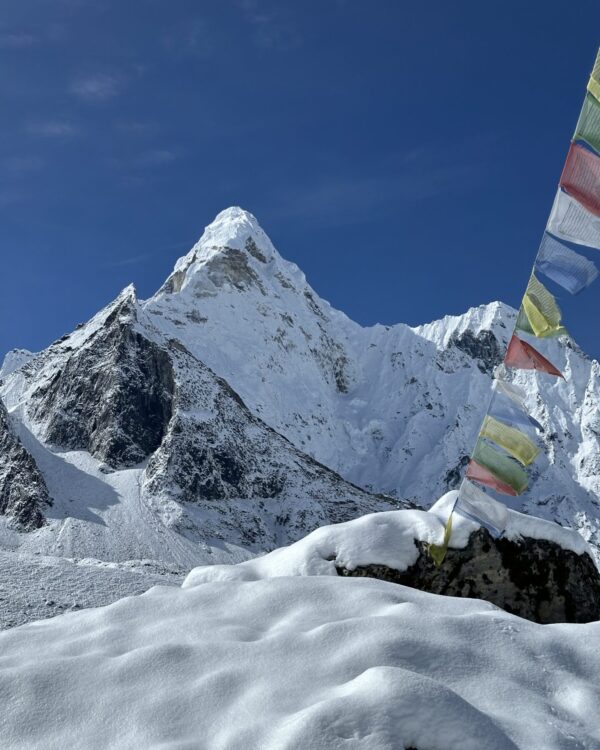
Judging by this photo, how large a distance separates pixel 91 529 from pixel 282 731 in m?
114

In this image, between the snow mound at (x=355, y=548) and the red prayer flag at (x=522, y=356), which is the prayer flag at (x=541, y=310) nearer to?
the red prayer flag at (x=522, y=356)

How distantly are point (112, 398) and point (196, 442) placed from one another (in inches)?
717

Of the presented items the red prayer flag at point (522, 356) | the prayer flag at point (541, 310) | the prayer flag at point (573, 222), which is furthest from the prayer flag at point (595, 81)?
the red prayer flag at point (522, 356)

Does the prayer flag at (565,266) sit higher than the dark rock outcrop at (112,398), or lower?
lower

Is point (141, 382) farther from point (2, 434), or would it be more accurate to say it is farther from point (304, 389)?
point (304, 389)

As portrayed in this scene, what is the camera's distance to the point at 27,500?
122 metres

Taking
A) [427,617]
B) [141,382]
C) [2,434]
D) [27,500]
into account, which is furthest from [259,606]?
[141,382]

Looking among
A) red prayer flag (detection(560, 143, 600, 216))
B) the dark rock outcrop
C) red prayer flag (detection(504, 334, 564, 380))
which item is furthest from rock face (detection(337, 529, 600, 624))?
the dark rock outcrop

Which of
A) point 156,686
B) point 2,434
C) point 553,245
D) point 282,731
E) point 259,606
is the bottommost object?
point 282,731

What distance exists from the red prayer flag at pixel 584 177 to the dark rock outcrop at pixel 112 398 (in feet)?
449

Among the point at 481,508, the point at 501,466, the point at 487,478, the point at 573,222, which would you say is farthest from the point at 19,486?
the point at 573,222

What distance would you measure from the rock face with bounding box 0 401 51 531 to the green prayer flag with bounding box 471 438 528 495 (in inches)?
4509

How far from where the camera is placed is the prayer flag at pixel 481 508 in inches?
469

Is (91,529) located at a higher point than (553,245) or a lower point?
higher
